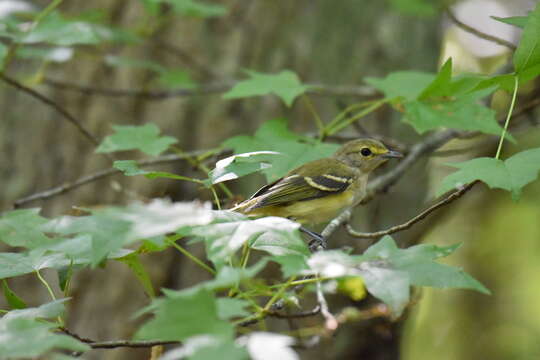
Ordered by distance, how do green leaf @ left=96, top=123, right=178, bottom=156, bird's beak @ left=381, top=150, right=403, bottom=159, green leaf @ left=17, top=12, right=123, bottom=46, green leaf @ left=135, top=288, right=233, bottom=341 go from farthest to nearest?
bird's beak @ left=381, top=150, right=403, bottom=159
green leaf @ left=17, top=12, right=123, bottom=46
green leaf @ left=96, top=123, right=178, bottom=156
green leaf @ left=135, top=288, right=233, bottom=341

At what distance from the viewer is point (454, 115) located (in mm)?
3678

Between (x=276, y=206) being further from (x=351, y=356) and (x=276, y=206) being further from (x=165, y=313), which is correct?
(x=165, y=313)

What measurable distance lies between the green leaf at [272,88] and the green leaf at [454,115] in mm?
757

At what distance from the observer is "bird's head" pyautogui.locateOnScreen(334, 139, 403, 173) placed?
510 cm

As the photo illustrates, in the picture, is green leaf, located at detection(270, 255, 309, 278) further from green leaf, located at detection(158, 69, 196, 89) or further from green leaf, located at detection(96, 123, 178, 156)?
green leaf, located at detection(158, 69, 196, 89)

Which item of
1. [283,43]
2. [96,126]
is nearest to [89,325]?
[96,126]

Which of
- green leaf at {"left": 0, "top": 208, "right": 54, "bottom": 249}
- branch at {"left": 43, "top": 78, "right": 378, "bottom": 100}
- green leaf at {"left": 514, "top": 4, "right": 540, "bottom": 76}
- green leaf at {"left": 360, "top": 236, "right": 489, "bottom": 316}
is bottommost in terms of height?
branch at {"left": 43, "top": 78, "right": 378, "bottom": 100}

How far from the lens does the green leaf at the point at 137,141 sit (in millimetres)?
3973

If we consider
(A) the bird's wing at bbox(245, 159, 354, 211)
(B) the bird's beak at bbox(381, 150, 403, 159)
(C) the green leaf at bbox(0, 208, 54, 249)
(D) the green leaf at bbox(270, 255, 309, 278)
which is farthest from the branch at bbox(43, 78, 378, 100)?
(D) the green leaf at bbox(270, 255, 309, 278)

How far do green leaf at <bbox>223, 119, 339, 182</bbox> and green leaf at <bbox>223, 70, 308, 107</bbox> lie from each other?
10.4 inches

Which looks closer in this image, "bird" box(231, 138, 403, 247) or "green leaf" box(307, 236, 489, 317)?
"green leaf" box(307, 236, 489, 317)

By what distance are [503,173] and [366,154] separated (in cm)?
293

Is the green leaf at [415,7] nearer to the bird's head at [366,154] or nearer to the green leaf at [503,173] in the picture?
the bird's head at [366,154]

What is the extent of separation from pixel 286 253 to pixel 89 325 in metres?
4.45
